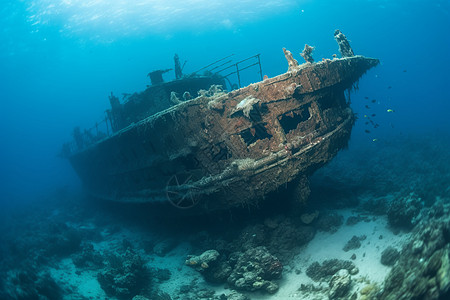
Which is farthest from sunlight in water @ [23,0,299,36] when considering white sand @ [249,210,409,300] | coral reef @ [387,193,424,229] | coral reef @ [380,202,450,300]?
coral reef @ [380,202,450,300]

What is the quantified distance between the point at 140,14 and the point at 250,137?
52.4 metres

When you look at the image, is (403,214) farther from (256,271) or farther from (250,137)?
(250,137)

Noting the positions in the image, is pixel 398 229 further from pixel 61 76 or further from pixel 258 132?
pixel 61 76

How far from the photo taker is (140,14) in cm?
4847

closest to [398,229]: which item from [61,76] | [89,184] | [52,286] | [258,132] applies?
[258,132]

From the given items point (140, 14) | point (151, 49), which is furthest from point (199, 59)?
point (140, 14)

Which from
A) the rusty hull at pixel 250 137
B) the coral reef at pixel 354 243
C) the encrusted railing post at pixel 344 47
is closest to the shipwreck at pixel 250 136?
the rusty hull at pixel 250 137

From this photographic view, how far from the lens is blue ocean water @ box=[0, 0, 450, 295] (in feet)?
74.6

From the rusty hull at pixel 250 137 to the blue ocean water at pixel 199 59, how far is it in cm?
242

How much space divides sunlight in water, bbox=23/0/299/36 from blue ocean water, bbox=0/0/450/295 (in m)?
0.28

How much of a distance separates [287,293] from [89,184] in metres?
17.3

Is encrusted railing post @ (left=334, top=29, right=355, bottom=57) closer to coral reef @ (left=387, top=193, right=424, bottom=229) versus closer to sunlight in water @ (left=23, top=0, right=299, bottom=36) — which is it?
coral reef @ (left=387, top=193, right=424, bottom=229)

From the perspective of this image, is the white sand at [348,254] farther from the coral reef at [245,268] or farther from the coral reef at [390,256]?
the coral reef at [245,268]

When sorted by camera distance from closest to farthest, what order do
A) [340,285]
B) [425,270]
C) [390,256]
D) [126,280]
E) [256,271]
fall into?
[425,270], [340,285], [390,256], [256,271], [126,280]
